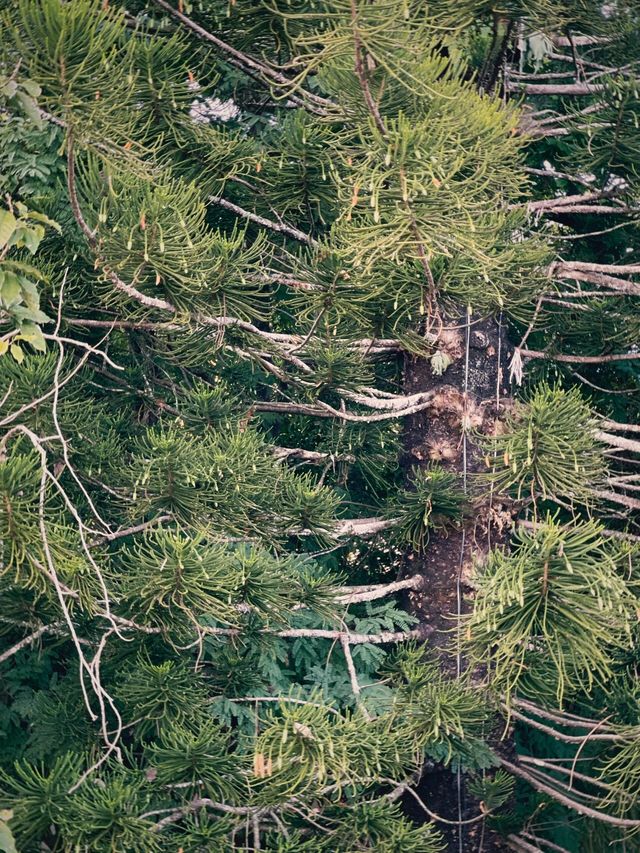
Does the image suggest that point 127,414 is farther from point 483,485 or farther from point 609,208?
point 609,208

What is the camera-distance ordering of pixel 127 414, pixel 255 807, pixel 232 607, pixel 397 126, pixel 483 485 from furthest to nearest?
pixel 127 414 → pixel 483 485 → pixel 255 807 → pixel 232 607 → pixel 397 126

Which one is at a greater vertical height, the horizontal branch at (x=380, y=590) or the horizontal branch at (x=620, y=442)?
the horizontal branch at (x=620, y=442)

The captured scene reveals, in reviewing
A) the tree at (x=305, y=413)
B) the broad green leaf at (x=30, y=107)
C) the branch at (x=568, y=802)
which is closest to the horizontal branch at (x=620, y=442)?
the tree at (x=305, y=413)

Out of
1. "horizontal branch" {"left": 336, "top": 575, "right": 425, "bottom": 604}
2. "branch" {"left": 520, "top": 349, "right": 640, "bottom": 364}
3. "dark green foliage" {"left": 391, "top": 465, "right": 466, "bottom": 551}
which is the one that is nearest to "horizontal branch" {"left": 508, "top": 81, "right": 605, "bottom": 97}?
"branch" {"left": 520, "top": 349, "right": 640, "bottom": 364}

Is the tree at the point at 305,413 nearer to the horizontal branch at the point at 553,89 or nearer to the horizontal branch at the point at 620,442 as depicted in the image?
the horizontal branch at the point at 620,442

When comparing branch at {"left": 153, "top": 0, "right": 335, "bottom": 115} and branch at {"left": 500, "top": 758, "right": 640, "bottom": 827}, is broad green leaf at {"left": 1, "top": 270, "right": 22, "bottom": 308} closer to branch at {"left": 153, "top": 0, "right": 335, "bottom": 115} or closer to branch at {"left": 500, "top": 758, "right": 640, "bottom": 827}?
branch at {"left": 153, "top": 0, "right": 335, "bottom": 115}

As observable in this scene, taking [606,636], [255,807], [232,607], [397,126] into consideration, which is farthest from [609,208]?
[255,807]
